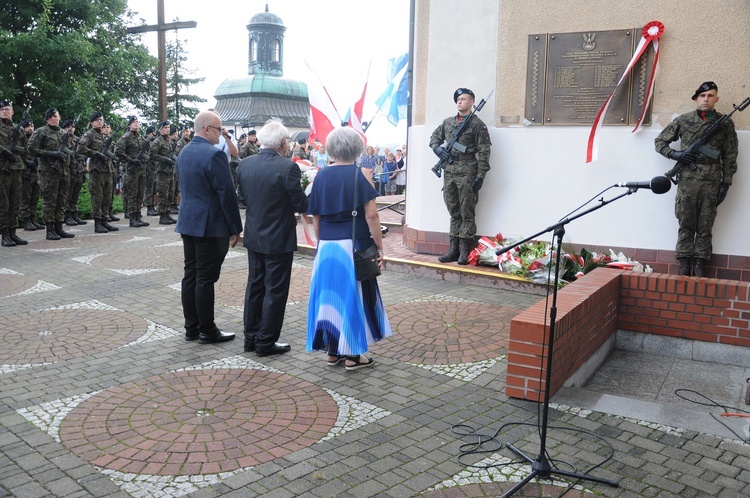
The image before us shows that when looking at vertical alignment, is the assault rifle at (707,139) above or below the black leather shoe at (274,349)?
above

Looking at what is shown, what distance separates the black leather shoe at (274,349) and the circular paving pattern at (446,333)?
2.45ft

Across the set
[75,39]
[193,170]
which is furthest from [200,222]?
[75,39]

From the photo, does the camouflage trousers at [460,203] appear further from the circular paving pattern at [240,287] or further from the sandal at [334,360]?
the sandal at [334,360]

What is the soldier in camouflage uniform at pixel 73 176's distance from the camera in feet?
43.9

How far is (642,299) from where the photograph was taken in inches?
223

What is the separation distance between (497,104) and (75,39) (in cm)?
→ 1766

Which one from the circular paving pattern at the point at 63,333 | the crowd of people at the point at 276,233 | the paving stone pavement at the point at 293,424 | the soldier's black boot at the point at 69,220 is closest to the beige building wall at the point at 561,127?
the paving stone pavement at the point at 293,424

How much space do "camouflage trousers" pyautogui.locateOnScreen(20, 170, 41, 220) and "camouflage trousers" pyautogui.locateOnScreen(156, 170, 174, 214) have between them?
2491 millimetres

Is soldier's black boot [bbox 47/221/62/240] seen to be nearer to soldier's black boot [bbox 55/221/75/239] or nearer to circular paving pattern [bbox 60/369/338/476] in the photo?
soldier's black boot [bbox 55/221/75/239]

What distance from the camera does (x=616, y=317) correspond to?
576 centimetres

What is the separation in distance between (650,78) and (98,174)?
10304 mm

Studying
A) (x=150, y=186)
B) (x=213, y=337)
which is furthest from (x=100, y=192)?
(x=213, y=337)

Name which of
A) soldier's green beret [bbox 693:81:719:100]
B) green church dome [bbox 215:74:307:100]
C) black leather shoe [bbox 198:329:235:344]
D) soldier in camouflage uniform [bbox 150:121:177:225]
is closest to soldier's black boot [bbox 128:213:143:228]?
soldier in camouflage uniform [bbox 150:121:177:225]

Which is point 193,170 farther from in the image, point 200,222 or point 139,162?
point 139,162
